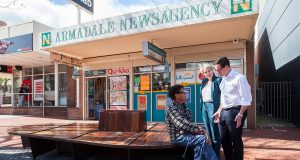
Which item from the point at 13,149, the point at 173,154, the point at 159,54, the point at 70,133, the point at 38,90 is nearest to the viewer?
the point at 173,154

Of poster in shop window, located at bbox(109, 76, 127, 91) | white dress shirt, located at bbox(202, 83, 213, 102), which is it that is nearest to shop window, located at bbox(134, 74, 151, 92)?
poster in shop window, located at bbox(109, 76, 127, 91)

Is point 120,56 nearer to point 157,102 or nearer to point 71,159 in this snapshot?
point 157,102

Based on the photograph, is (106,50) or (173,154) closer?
(173,154)

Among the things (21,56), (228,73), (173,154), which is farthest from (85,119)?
(228,73)

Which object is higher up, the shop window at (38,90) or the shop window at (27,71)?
the shop window at (27,71)

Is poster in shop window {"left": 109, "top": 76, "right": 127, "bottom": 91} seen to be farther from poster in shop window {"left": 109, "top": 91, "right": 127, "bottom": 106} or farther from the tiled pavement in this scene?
the tiled pavement

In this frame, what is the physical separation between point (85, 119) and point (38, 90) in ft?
18.6

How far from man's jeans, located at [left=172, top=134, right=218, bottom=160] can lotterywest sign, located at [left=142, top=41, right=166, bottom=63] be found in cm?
392

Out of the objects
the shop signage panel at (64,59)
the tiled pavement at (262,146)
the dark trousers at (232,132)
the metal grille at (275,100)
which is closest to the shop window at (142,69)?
the shop signage panel at (64,59)

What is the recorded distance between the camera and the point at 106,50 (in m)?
9.88

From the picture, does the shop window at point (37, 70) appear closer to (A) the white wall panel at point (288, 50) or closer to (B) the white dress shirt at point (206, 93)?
(A) the white wall panel at point (288, 50)

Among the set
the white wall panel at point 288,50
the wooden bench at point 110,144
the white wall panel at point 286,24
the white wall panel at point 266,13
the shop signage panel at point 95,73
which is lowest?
the wooden bench at point 110,144

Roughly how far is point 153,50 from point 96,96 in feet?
17.8

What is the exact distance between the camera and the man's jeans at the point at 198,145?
11.6 ft
